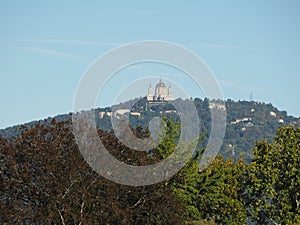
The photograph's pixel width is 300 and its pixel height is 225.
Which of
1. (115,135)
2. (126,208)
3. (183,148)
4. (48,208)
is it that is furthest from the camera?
(183,148)

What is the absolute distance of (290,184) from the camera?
1738 inches

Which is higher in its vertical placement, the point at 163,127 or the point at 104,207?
the point at 163,127

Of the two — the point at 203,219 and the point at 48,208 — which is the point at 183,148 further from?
the point at 48,208

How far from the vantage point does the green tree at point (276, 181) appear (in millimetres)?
43875

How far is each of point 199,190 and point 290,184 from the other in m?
5.68

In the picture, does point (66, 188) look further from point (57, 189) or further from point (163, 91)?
point (163, 91)

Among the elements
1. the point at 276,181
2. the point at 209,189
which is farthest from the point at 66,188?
the point at 276,181

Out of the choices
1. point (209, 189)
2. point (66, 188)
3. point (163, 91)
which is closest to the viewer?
point (66, 188)

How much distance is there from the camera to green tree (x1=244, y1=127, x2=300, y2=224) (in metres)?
43.9

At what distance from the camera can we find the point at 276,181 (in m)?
44.9

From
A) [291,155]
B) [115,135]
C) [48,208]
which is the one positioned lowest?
[48,208]

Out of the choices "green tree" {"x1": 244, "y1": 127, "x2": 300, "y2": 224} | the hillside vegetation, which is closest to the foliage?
the hillside vegetation

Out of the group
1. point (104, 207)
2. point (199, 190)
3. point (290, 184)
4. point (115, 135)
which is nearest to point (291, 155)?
point (290, 184)

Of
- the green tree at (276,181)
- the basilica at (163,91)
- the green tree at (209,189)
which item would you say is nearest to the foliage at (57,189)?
the basilica at (163,91)
